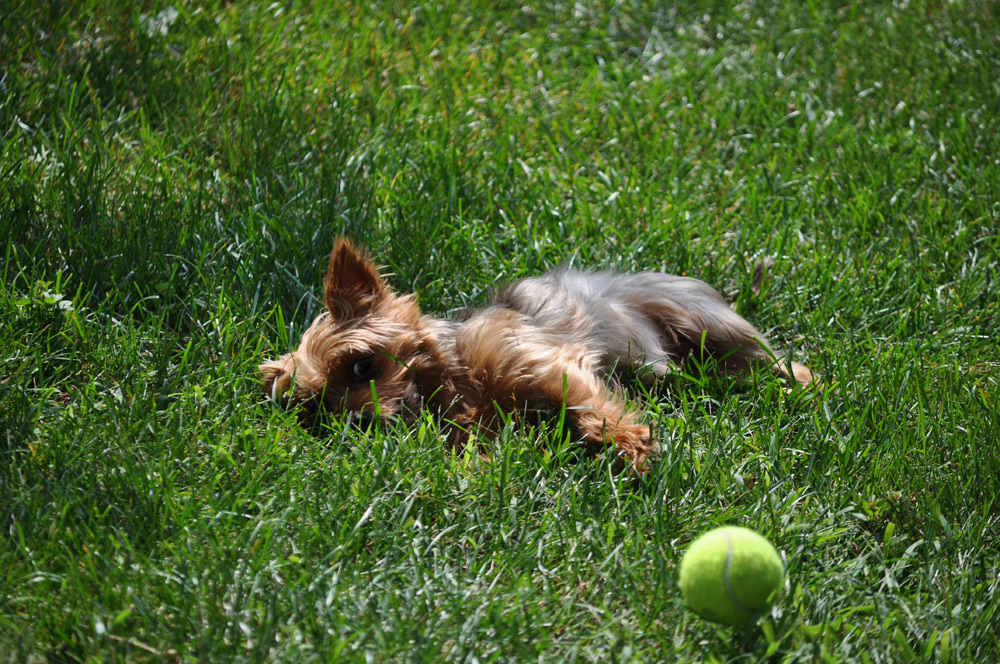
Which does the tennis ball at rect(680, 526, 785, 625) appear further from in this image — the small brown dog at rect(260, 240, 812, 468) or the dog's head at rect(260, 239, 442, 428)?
the dog's head at rect(260, 239, 442, 428)

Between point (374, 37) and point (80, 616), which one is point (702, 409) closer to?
point (80, 616)

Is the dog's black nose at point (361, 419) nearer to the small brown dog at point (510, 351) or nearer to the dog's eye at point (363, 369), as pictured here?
the small brown dog at point (510, 351)

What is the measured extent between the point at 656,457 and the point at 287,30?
13.9 ft

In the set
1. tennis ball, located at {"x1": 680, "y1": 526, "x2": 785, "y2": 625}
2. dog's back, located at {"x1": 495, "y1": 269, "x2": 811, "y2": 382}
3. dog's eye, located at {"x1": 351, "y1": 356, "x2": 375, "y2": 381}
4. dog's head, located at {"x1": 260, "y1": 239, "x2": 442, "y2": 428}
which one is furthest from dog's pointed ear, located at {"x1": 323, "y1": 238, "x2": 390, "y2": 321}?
tennis ball, located at {"x1": 680, "y1": 526, "x2": 785, "y2": 625}

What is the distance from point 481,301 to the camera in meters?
4.17

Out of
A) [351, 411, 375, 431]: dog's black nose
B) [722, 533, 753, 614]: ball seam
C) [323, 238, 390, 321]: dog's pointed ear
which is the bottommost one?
[351, 411, 375, 431]: dog's black nose

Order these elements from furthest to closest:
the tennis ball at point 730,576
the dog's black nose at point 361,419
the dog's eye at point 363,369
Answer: the dog's eye at point 363,369, the dog's black nose at point 361,419, the tennis ball at point 730,576

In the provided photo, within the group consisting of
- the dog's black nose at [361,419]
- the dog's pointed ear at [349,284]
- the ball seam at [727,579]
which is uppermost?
the dog's pointed ear at [349,284]

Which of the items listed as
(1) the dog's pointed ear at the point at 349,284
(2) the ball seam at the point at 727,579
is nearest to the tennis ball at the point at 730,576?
(2) the ball seam at the point at 727,579

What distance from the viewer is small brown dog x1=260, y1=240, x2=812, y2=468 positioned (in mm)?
3354

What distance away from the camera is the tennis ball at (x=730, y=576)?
223 cm

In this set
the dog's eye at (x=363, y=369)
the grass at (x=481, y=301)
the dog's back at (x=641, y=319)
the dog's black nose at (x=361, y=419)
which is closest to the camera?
the grass at (x=481, y=301)

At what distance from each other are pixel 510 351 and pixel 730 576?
4.87 ft

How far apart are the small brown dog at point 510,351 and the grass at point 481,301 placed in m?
0.18
